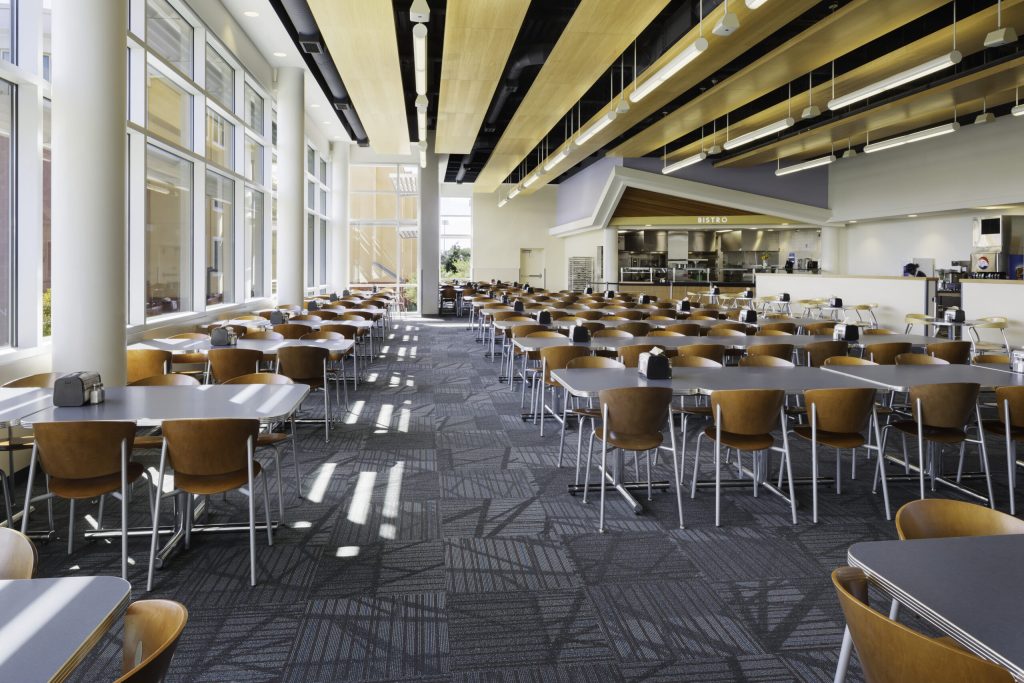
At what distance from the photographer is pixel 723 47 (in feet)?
26.2

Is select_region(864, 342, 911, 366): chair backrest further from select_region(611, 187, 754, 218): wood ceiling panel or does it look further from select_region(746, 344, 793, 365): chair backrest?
select_region(611, 187, 754, 218): wood ceiling panel

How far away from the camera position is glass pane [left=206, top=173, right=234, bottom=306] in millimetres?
9273

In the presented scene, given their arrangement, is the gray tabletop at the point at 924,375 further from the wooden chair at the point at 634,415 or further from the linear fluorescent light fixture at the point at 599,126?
the linear fluorescent light fixture at the point at 599,126

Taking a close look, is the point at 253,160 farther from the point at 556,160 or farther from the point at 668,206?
the point at 668,206

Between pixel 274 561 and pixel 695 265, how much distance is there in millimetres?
17645

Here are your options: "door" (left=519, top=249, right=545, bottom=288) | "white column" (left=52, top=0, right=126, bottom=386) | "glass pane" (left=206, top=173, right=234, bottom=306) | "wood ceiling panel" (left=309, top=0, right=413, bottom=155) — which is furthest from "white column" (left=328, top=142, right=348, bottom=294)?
"white column" (left=52, top=0, right=126, bottom=386)

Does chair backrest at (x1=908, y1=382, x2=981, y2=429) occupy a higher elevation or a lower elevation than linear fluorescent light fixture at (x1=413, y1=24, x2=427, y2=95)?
lower

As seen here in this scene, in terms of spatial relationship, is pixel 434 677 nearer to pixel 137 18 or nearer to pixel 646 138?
pixel 137 18

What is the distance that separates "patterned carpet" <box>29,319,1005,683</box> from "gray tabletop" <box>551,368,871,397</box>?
2.36ft

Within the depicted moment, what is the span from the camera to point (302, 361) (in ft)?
19.1

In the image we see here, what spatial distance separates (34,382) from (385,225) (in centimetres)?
1578

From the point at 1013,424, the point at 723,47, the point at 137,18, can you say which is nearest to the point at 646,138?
the point at 723,47

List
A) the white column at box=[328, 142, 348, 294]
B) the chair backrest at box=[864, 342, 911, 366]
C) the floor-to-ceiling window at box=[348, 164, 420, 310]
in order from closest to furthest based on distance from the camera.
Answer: the chair backrest at box=[864, 342, 911, 366] < the white column at box=[328, 142, 348, 294] < the floor-to-ceiling window at box=[348, 164, 420, 310]

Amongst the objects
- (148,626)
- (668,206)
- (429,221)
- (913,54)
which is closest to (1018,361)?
(148,626)
